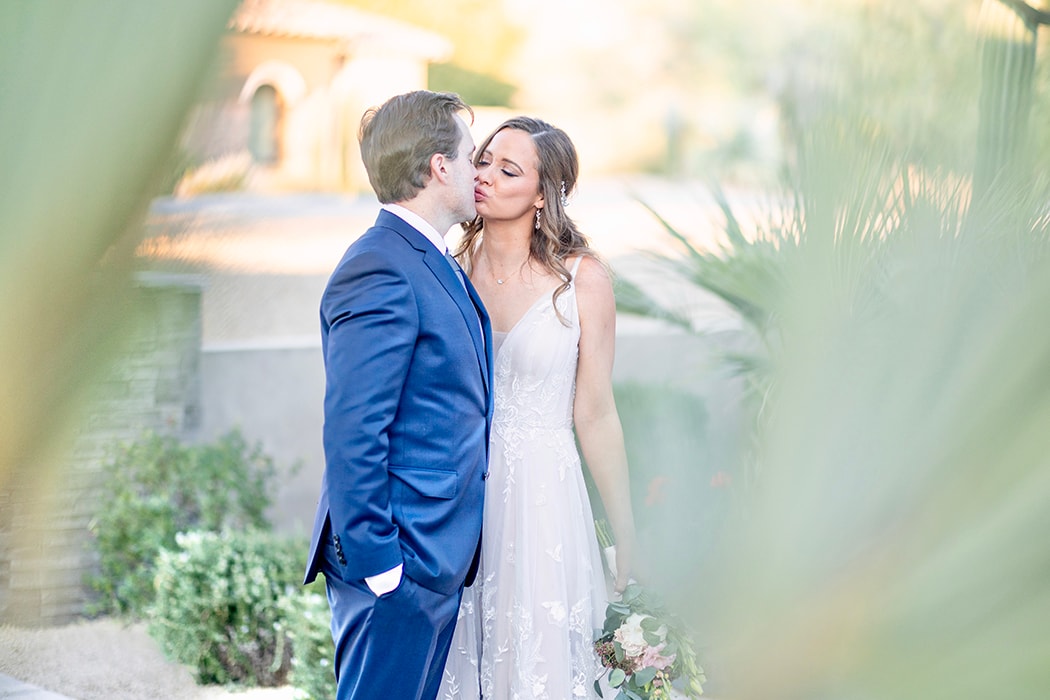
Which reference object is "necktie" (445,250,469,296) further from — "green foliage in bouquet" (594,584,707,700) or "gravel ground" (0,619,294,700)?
"gravel ground" (0,619,294,700)

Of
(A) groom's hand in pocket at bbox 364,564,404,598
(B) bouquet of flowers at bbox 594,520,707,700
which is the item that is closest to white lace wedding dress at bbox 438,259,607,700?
(B) bouquet of flowers at bbox 594,520,707,700

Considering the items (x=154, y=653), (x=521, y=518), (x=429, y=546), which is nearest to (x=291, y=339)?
(x=154, y=653)

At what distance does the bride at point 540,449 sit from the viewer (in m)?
2.75

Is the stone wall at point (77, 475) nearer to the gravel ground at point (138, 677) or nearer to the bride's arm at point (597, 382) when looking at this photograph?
the bride's arm at point (597, 382)

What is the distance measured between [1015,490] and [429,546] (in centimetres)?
174

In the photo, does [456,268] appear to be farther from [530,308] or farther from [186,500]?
[186,500]

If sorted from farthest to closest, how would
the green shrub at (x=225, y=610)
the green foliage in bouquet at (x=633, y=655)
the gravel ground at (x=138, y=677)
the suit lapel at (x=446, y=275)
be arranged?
1. the green shrub at (x=225, y=610)
2. the gravel ground at (x=138, y=677)
3. the suit lapel at (x=446, y=275)
4. the green foliage in bouquet at (x=633, y=655)

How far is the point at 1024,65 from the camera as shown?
653 mm

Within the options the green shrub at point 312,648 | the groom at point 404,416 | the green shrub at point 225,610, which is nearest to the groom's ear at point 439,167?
the groom at point 404,416

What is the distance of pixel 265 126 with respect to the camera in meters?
0.41

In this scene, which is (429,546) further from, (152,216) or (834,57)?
(152,216)

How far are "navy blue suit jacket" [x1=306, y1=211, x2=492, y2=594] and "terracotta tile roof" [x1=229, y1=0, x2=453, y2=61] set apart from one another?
1509 millimetres

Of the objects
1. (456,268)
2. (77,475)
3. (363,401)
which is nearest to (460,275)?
(456,268)

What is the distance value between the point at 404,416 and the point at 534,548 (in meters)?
0.72
